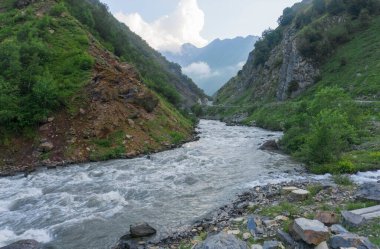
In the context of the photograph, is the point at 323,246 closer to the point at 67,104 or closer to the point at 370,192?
the point at 370,192

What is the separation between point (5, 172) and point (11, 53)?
716 inches

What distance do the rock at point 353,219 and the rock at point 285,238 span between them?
261 cm

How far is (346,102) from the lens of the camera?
37719 mm

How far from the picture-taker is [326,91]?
3712 centimetres

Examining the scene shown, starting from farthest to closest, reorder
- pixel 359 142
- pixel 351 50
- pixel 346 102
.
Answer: pixel 351 50 → pixel 346 102 → pixel 359 142

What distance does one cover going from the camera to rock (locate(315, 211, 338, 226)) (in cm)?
1448

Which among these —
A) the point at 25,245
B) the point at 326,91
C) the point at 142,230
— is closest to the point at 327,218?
the point at 142,230

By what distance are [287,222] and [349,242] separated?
3.68 metres

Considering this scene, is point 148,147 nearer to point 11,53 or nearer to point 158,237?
point 11,53

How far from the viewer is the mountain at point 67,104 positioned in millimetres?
36219

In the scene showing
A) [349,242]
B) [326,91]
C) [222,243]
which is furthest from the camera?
[326,91]

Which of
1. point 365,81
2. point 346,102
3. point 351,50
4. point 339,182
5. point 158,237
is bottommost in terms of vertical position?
point 158,237

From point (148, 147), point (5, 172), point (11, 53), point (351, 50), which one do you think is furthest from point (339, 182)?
point (351, 50)

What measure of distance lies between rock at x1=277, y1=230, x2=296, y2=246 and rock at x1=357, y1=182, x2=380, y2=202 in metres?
5.87
